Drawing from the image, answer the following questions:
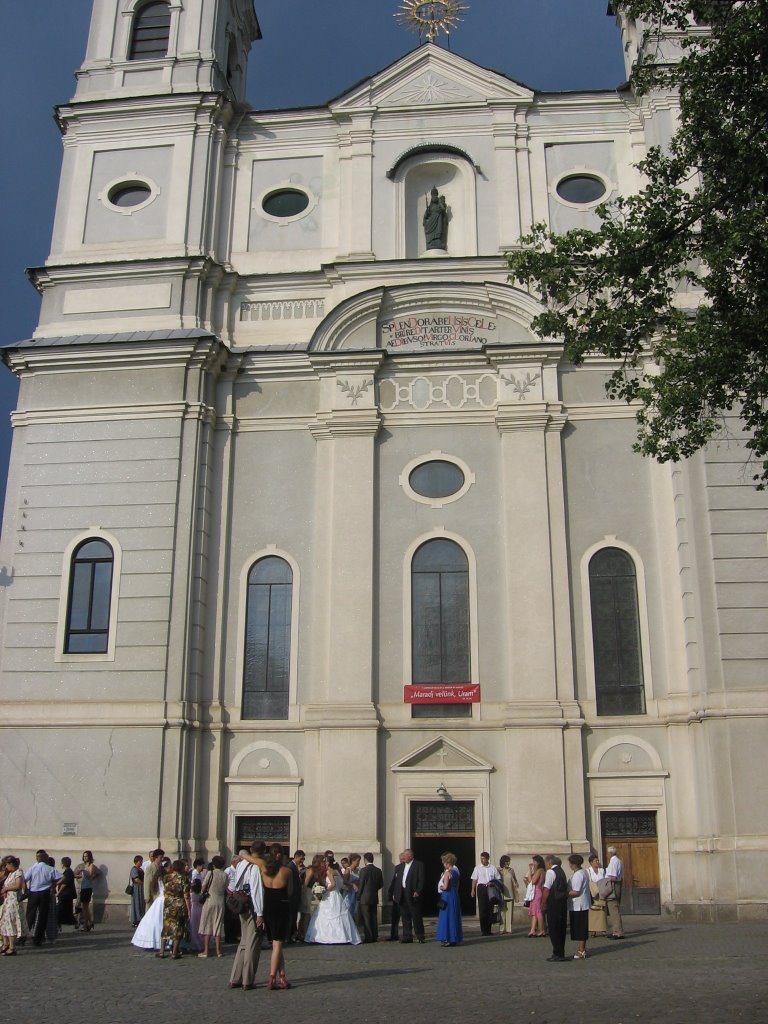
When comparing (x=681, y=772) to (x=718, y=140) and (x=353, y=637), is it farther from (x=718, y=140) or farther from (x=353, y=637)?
(x=718, y=140)

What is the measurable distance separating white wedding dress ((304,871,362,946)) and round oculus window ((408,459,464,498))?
8.80 m

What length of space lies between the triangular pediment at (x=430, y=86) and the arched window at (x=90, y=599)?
12131 mm

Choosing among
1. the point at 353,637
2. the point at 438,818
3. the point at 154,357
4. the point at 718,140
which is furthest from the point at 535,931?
the point at 154,357

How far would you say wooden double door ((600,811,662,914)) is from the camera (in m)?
19.8

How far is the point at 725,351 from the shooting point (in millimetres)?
12773

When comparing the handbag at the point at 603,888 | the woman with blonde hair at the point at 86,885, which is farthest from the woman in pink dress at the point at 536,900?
the woman with blonde hair at the point at 86,885

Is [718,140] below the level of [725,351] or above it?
above

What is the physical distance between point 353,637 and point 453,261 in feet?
28.8

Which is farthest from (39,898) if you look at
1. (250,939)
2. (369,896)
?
(250,939)

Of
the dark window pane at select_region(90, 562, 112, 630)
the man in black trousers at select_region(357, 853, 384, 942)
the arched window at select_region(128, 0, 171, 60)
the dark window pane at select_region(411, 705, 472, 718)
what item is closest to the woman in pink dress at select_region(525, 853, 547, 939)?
the man in black trousers at select_region(357, 853, 384, 942)

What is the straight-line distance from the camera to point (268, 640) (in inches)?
858

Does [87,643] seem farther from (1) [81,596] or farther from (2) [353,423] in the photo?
(2) [353,423]

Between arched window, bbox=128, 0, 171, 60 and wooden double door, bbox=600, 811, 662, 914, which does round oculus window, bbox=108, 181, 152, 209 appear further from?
wooden double door, bbox=600, 811, 662, 914

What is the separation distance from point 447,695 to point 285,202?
12321 millimetres
